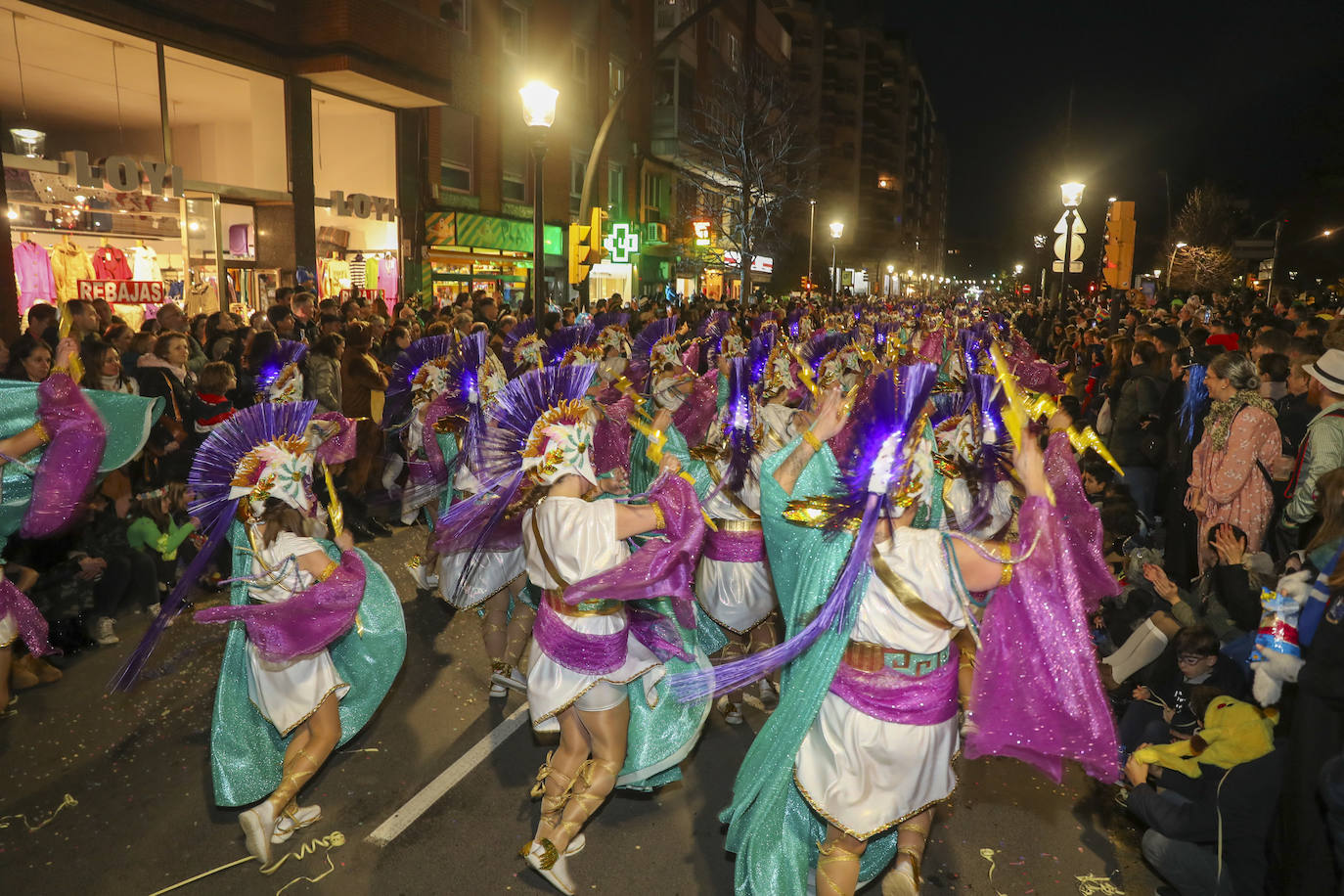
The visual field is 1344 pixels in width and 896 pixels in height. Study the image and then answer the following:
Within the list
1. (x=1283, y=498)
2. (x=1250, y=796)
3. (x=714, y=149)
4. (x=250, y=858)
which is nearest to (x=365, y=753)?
(x=250, y=858)

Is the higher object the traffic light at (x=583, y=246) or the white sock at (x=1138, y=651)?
the traffic light at (x=583, y=246)

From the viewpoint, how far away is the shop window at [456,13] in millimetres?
19703

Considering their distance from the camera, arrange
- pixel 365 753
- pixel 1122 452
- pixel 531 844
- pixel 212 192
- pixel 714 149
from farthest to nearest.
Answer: pixel 714 149, pixel 212 192, pixel 1122 452, pixel 365 753, pixel 531 844

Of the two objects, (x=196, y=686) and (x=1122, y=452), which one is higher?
(x=1122, y=452)

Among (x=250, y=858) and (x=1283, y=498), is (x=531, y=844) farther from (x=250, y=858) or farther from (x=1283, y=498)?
(x=1283, y=498)

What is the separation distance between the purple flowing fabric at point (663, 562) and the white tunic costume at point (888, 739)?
823 mm

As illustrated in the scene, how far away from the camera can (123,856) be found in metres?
3.92

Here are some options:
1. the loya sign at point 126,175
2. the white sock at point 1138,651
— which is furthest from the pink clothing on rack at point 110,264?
the white sock at point 1138,651

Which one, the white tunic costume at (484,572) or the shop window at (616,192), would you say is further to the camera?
the shop window at (616,192)

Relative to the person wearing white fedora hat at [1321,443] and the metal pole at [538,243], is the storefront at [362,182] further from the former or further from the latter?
the person wearing white fedora hat at [1321,443]

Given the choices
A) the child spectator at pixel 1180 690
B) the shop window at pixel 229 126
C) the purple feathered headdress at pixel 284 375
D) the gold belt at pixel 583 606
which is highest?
the shop window at pixel 229 126

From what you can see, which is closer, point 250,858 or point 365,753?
point 250,858

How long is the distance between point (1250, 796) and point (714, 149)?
35291mm

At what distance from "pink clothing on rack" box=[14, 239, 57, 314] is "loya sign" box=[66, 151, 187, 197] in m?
1.03
